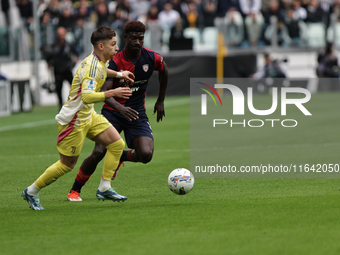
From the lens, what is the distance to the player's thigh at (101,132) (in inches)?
271

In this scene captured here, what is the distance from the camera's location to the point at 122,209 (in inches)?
264

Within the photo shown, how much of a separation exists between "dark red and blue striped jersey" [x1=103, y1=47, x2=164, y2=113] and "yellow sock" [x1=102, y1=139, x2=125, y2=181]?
2.80 feet

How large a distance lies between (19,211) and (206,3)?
20.7m

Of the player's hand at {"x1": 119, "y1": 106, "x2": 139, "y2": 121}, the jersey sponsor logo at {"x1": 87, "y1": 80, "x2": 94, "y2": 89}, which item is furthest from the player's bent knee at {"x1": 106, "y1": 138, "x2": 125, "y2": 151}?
the jersey sponsor logo at {"x1": 87, "y1": 80, "x2": 94, "y2": 89}

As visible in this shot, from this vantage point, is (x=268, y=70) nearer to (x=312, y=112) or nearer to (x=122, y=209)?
(x=312, y=112)

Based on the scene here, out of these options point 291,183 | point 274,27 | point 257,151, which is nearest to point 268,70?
point 274,27

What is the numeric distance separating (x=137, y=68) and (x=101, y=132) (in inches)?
44.3

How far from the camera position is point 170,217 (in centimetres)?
618

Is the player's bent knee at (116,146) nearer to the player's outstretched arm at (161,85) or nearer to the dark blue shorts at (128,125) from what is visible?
the dark blue shorts at (128,125)

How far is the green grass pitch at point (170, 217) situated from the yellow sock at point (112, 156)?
13.3 inches

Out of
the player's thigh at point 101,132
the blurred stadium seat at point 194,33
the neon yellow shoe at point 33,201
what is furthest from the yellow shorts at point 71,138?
the blurred stadium seat at point 194,33

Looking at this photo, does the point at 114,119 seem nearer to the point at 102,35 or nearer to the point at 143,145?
the point at 143,145

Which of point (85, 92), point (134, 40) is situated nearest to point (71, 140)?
point (85, 92)

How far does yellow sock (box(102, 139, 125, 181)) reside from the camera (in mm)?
7035
